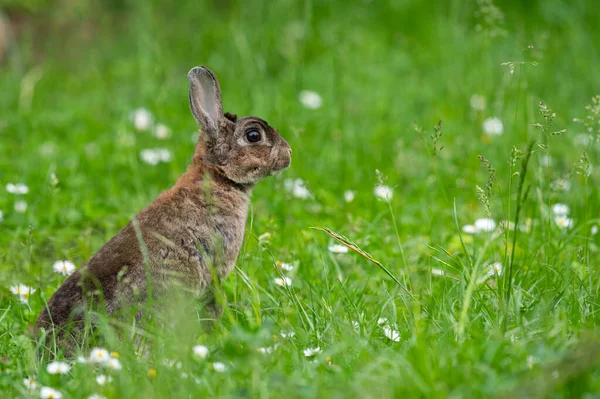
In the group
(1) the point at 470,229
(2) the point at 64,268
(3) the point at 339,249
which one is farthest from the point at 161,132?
(1) the point at 470,229

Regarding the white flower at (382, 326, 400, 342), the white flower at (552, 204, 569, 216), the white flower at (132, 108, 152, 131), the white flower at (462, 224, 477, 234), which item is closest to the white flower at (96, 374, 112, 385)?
the white flower at (382, 326, 400, 342)

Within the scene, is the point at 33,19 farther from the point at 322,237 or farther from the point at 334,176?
the point at 322,237

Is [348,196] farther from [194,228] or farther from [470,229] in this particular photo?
[194,228]

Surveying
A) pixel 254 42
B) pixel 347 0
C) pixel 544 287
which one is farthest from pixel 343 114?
pixel 544 287

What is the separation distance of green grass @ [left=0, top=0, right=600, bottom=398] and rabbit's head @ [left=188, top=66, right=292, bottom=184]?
0.33 metres

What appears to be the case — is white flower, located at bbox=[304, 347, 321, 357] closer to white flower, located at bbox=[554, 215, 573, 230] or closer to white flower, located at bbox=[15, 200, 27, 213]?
white flower, located at bbox=[554, 215, 573, 230]

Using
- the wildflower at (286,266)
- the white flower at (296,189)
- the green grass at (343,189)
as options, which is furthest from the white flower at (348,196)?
the wildflower at (286,266)

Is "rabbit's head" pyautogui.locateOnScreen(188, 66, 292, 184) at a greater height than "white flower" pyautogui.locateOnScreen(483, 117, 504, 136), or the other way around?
"rabbit's head" pyautogui.locateOnScreen(188, 66, 292, 184)

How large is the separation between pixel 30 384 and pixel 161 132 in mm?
3760

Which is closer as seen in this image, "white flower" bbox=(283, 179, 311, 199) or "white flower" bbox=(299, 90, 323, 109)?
"white flower" bbox=(283, 179, 311, 199)

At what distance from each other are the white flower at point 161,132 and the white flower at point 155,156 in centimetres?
34

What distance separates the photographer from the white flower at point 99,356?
3215 millimetres

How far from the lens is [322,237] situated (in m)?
5.03

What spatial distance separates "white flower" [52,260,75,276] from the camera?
14.9ft
